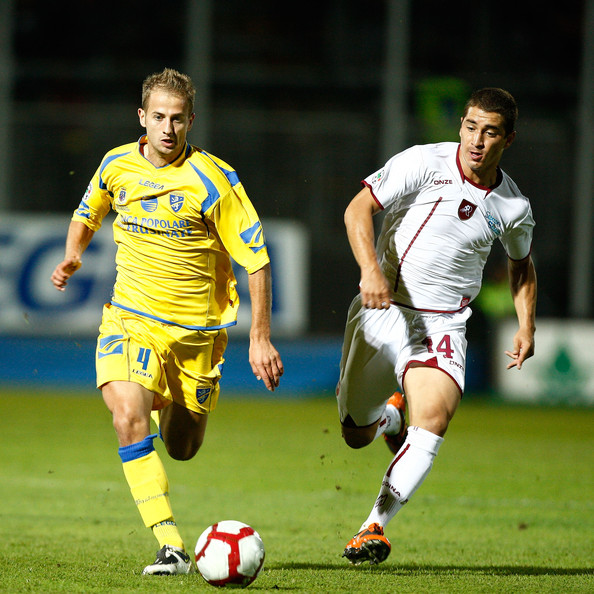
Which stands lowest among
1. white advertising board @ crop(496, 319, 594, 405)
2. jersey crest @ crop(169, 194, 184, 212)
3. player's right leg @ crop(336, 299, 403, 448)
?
white advertising board @ crop(496, 319, 594, 405)

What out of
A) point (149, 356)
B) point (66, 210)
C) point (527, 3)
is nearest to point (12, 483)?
point (149, 356)

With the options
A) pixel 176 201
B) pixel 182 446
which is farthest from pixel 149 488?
pixel 176 201

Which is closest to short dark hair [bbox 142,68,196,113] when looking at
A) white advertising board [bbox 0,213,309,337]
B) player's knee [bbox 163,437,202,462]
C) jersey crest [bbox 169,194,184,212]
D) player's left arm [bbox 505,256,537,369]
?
jersey crest [bbox 169,194,184,212]

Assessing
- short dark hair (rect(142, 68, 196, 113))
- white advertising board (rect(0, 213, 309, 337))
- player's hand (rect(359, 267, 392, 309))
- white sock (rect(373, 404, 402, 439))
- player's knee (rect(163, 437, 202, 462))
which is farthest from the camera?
white advertising board (rect(0, 213, 309, 337))

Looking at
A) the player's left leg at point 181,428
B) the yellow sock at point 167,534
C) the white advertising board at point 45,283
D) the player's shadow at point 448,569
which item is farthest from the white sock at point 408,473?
the white advertising board at point 45,283

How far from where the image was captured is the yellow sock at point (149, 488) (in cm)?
460

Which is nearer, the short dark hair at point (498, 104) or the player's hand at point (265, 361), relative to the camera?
the player's hand at point (265, 361)

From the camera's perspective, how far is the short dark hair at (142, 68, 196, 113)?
4781 mm

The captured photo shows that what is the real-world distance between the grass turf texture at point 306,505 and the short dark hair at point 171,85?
2.17 metres

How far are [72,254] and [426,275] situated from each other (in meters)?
1.76

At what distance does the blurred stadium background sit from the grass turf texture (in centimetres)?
747

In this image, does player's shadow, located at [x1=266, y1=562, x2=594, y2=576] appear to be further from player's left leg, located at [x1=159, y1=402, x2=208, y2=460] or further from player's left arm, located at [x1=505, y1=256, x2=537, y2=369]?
player's left arm, located at [x1=505, y1=256, x2=537, y2=369]

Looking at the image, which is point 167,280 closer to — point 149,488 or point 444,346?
point 149,488

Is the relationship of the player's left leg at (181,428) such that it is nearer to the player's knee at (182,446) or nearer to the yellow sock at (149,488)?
the player's knee at (182,446)
